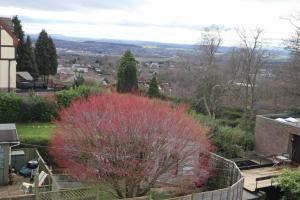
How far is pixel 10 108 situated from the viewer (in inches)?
1001

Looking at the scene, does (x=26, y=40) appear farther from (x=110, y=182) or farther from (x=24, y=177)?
(x=110, y=182)

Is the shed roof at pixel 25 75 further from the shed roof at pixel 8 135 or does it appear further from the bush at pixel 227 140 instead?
the bush at pixel 227 140

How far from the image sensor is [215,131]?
2173cm

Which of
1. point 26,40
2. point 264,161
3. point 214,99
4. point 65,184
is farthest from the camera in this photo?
point 26,40

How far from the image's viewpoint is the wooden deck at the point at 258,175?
16609mm

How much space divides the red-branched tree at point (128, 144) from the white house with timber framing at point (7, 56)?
17.7 metres

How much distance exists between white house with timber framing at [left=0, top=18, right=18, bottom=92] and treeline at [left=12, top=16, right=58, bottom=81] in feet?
36.9

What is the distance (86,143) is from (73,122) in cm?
116

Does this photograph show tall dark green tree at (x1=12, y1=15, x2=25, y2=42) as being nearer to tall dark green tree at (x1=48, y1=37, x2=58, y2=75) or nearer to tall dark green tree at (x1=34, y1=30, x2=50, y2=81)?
tall dark green tree at (x1=34, y1=30, x2=50, y2=81)

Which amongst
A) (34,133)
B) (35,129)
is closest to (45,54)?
(35,129)

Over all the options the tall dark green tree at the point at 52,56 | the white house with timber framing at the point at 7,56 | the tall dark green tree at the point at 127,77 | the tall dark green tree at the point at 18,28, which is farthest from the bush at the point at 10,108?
the tall dark green tree at the point at 52,56

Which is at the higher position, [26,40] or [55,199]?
[26,40]

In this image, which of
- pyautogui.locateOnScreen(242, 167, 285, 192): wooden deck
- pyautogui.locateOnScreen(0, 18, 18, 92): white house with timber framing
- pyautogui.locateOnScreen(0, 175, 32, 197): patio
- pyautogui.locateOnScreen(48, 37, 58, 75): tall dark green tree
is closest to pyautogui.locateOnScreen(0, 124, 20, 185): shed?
pyautogui.locateOnScreen(0, 175, 32, 197): patio

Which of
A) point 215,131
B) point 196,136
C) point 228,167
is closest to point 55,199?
point 196,136
